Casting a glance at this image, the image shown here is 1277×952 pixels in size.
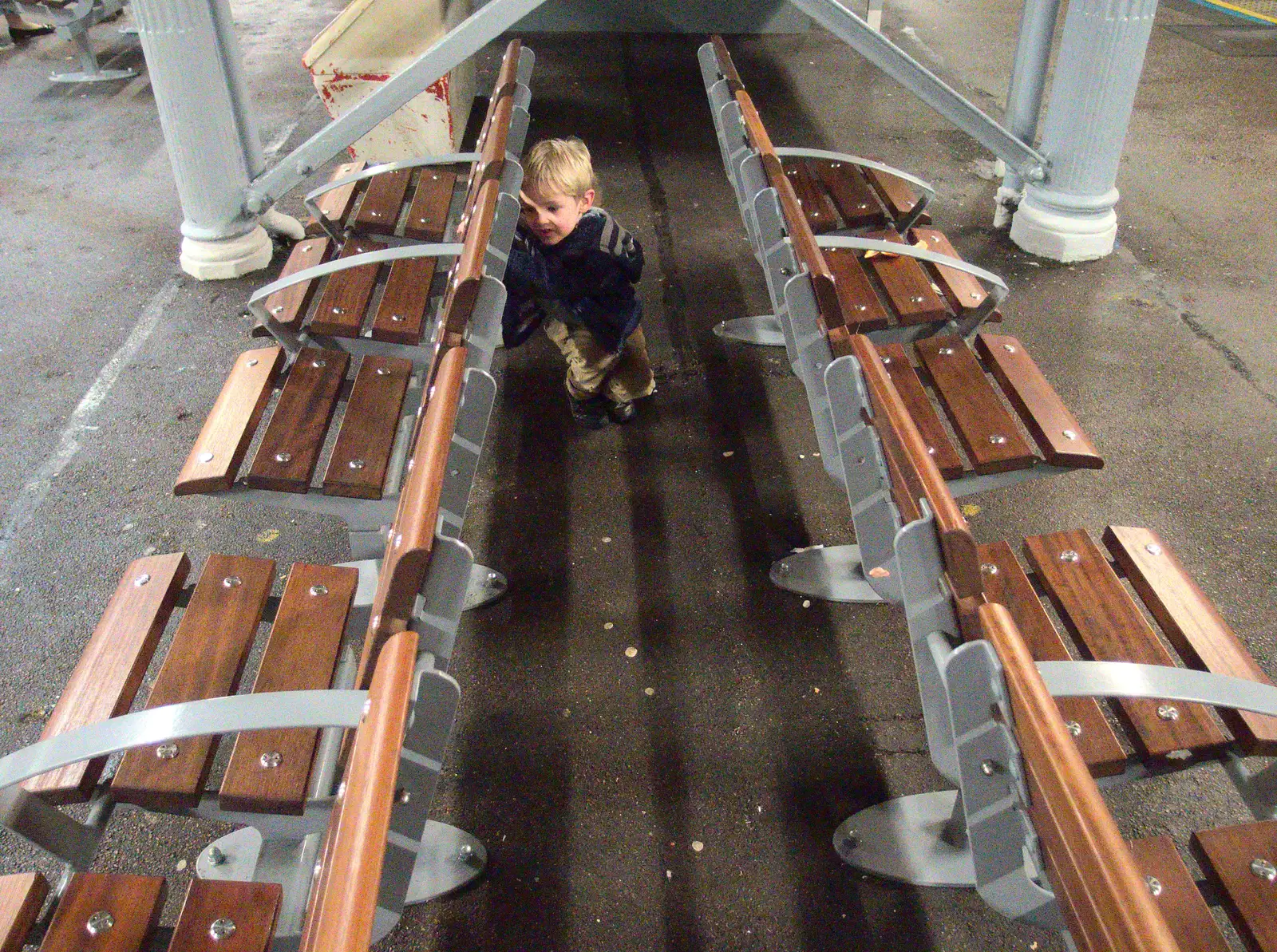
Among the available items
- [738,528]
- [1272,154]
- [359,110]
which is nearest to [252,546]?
[738,528]

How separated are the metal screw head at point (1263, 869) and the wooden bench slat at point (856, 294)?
4.85 ft

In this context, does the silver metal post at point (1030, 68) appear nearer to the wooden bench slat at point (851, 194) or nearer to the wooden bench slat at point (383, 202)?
the wooden bench slat at point (851, 194)

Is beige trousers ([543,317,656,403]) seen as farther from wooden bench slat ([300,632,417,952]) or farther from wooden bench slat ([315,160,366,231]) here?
wooden bench slat ([300,632,417,952])

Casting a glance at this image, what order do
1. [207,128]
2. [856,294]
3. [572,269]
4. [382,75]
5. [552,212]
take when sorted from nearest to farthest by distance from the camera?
[856,294] < [552,212] < [572,269] < [207,128] < [382,75]

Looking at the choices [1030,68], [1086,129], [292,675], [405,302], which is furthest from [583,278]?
[1030,68]

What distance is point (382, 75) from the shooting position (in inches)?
205

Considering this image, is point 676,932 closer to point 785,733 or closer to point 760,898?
point 760,898

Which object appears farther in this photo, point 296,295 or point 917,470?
point 296,295

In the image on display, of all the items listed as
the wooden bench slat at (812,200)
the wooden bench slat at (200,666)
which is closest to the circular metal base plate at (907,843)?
the wooden bench slat at (200,666)

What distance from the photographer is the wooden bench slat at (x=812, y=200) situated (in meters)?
3.26

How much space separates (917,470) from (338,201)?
8.33ft

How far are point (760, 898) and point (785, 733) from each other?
1.43 ft

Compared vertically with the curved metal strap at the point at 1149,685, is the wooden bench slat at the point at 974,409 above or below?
below

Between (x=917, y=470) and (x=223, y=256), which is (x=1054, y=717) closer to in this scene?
(x=917, y=470)
